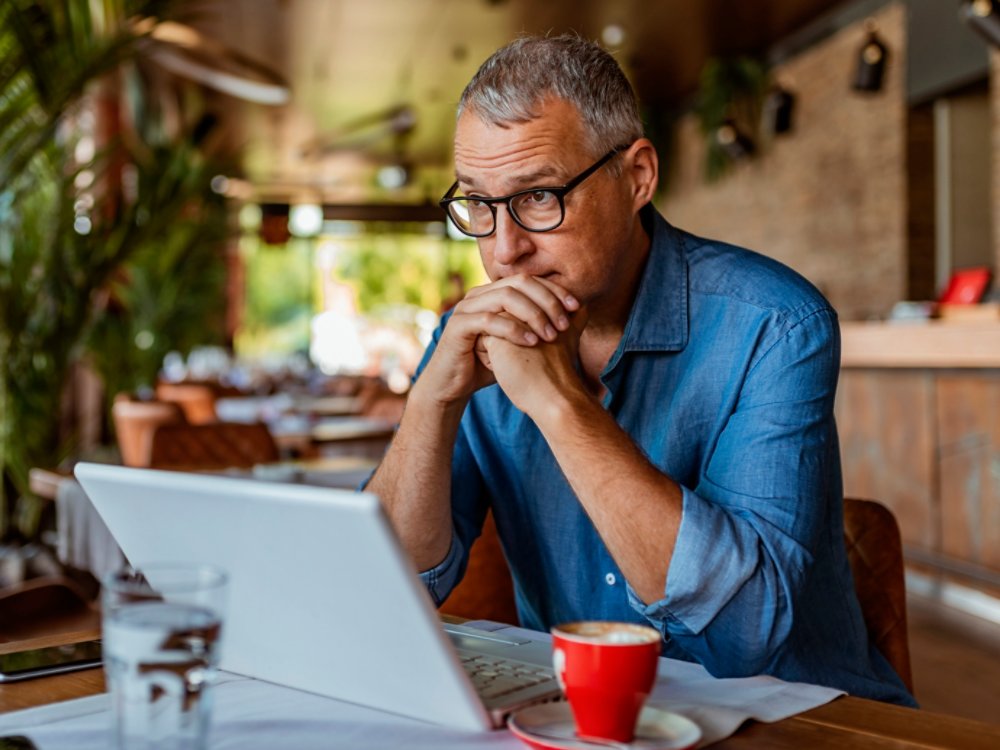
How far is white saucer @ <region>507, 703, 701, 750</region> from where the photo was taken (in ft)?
2.65

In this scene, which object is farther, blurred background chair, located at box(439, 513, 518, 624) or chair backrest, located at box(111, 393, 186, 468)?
chair backrest, located at box(111, 393, 186, 468)

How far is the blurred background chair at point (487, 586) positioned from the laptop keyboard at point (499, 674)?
0.69 metres

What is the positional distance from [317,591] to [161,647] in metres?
0.15

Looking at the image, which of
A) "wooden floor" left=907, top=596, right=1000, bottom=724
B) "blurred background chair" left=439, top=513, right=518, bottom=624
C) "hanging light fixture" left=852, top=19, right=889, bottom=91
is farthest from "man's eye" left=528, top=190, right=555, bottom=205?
"hanging light fixture" left=852, top=19, right=889, bottom=91

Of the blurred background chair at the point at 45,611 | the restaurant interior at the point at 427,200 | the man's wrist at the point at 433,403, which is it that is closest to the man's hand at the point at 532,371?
the man's wrist at the point at 433,403

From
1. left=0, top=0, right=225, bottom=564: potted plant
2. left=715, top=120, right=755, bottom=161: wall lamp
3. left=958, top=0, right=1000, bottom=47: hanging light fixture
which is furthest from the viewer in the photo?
left=715, top=120, right=755, bottom=161: wall lamp

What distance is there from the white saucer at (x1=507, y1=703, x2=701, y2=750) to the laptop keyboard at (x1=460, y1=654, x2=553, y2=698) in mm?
54

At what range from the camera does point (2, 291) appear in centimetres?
418

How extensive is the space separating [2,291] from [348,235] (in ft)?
53.2

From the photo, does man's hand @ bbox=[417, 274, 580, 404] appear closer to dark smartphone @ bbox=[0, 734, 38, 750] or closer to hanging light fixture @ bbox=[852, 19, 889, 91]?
dark smartphone @ bbox=[0, 734, 38, 750]

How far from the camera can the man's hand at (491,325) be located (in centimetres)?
128

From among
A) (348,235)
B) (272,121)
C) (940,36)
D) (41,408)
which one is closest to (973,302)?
(940,36)

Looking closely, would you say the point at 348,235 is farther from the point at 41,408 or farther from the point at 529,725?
the point at 529,725

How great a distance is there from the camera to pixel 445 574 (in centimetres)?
148
